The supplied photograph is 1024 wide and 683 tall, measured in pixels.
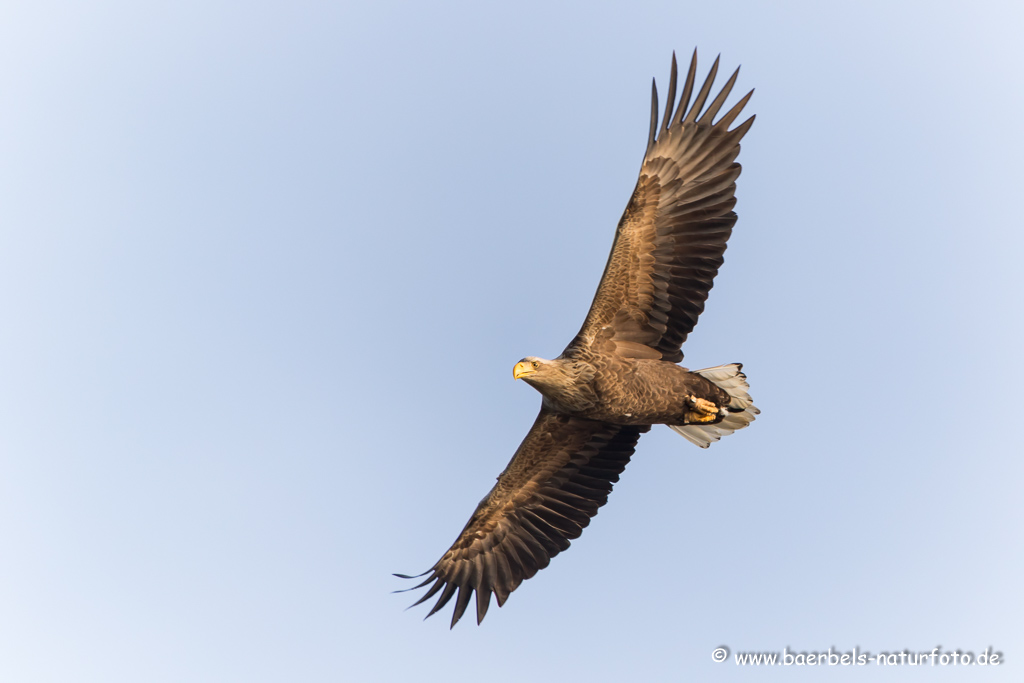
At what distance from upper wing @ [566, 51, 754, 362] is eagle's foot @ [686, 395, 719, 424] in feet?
2.02

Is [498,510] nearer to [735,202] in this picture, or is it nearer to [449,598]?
[449,598]

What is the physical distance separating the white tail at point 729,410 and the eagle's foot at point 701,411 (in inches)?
11.3

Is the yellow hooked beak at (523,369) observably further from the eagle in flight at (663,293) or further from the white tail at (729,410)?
the white tail at (729,410)

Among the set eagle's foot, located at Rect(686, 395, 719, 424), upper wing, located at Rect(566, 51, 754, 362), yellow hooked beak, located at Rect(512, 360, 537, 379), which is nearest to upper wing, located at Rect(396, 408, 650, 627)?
eagle's foot, located at Rect(686, 395, 719, 424)

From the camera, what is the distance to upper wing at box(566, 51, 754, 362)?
10070mm

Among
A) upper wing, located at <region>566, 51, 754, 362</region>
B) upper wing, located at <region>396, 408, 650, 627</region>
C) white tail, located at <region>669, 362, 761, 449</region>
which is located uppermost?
upper wing, located at <region>566, 51, 754, 362</region>

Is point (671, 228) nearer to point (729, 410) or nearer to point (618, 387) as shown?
point (618, 387)

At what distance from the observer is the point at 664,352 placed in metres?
10.3

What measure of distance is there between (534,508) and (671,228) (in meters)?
3.73

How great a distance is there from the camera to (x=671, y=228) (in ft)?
33.2

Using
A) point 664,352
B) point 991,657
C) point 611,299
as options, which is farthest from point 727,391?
point 991,657

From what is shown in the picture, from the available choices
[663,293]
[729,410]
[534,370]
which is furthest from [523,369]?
[729,410]

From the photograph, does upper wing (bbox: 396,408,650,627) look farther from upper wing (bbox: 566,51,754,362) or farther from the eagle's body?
upper wing (bbox: 566,51,754,362)

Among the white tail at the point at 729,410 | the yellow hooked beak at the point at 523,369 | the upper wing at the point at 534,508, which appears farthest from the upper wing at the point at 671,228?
the upper wing at the point at 534,508
